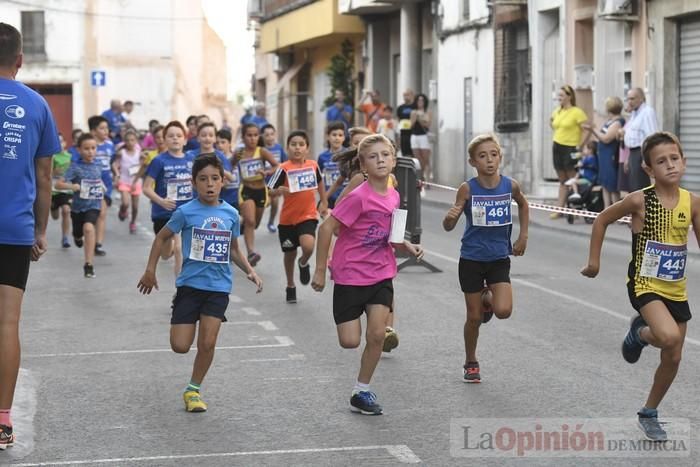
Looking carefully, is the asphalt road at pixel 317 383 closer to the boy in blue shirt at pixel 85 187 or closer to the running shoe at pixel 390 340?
the running shoe at pixel 390 340

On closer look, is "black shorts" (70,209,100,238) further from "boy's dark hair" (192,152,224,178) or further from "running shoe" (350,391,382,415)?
"running shoe" (350,391,382,415)

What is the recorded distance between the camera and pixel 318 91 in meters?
52.8

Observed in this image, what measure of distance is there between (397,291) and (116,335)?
3521 millimetres

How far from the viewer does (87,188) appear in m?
17.8

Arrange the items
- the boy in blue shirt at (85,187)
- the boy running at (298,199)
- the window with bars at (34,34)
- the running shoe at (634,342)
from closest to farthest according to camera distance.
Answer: the running shoe at (634,342) < the boy running at (298,199) < the boy in blue shirt at (85,187) < the window with bars at (34,34)

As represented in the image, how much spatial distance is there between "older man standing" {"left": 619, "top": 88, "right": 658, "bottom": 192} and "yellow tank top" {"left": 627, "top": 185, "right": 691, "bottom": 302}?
14.2 m

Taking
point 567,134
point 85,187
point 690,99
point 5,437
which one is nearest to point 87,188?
point 85,187

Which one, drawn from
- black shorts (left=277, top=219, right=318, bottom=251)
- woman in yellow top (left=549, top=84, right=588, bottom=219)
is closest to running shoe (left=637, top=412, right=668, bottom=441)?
black shorts (left=277, top=219, right=318, bottom=251)

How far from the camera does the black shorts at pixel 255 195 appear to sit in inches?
691

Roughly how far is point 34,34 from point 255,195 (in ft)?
161

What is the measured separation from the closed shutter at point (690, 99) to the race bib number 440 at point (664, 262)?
17.4m

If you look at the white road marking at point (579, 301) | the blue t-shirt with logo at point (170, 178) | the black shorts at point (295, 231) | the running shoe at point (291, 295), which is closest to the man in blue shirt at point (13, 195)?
the white road marking at point (579, 301)

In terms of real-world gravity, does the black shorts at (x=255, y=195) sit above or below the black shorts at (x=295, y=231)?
above

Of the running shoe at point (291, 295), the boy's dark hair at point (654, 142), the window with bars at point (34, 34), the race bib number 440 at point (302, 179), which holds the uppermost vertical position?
the window with bars at point (34, 34)
